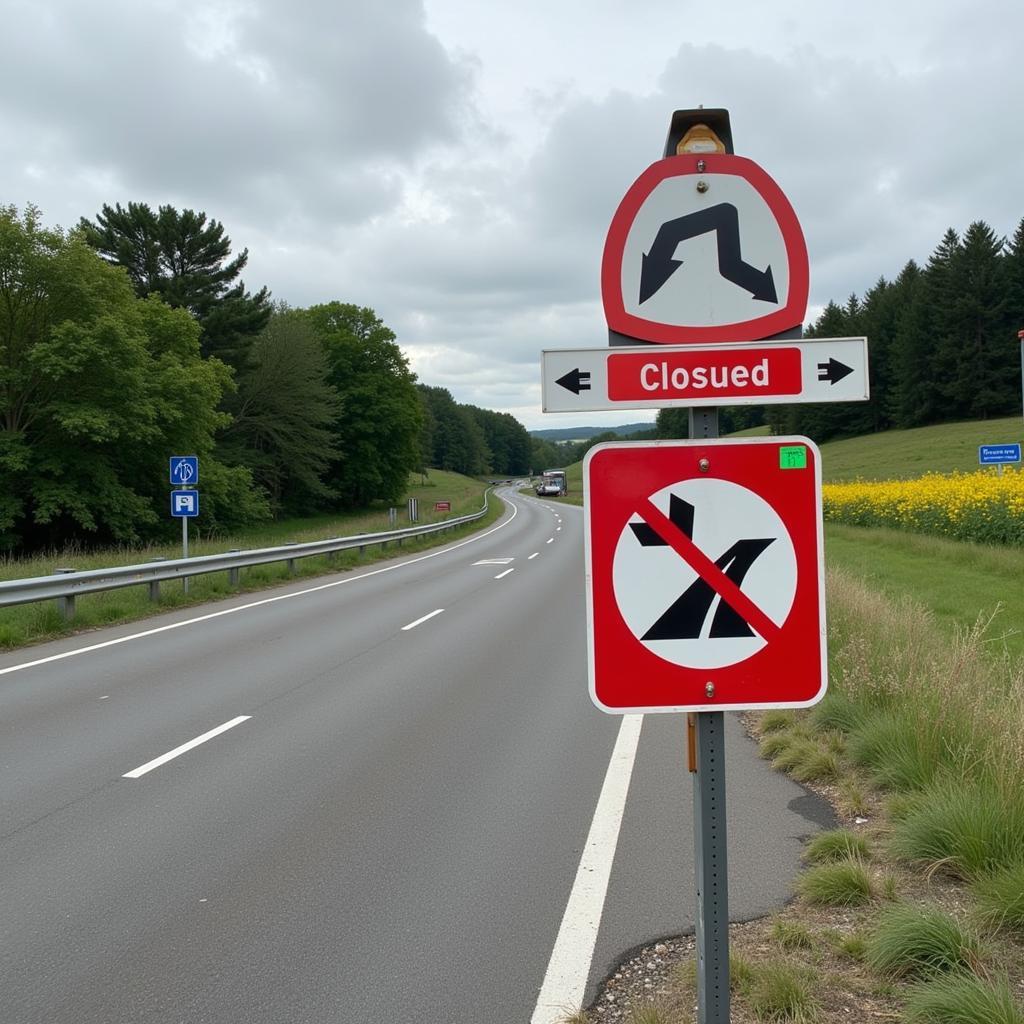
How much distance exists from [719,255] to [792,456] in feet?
2.13

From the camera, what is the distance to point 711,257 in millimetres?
2580

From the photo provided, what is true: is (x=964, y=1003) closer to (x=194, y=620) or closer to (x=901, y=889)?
(x=901, y=889)

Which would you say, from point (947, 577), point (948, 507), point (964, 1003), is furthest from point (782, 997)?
point (948, 507)

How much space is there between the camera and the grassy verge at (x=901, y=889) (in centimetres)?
293

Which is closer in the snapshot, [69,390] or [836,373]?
[836,373]

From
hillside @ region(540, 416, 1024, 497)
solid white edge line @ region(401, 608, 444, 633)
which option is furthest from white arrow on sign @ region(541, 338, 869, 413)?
hillside @ region(540, 416, 1024, 497)

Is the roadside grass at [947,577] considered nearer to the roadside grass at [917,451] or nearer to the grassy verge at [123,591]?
the grassy verge at [123,591]

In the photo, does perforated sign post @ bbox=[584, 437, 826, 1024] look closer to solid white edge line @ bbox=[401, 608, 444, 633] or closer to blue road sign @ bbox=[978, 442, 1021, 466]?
solid white edge line @ bbox=[401, 608, 444, 633]

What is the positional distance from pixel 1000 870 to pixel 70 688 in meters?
8.21

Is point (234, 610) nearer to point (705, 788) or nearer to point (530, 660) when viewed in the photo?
point (530, 660)

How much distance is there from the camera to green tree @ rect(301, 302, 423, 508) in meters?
66.8

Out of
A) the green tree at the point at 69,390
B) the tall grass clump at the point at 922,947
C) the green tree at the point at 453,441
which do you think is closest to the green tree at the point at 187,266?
the green tree at the point at 69,390

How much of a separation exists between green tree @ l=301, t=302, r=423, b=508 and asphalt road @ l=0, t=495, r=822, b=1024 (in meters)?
57.2

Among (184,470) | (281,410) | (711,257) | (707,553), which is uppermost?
A: (281,410)
